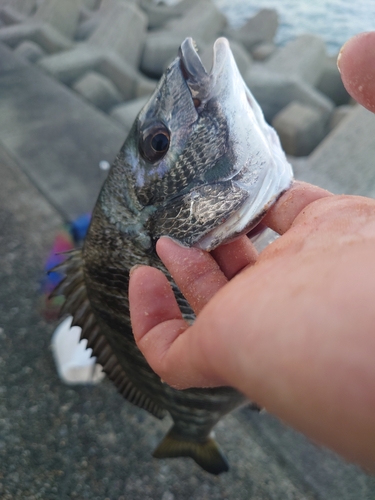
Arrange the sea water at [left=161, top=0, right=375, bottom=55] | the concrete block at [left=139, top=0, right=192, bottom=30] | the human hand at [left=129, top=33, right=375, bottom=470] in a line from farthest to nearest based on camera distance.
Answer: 1. the sea water at [left=161, top=0, right=375, bottom=55]
2. the concrete block at [left=139, top=0, right=192, bottom=30]
3. the human hand at [left=129, top=33, right=375, bottom=470]

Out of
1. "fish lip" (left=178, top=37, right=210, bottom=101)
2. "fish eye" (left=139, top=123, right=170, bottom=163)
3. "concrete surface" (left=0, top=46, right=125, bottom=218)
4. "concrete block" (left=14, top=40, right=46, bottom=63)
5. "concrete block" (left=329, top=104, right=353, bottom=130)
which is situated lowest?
"concrete block" (left=14, top=40, right=46, bottom=63)

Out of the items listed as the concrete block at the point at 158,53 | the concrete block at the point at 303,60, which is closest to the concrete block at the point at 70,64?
the concrete block at the point at 158,53

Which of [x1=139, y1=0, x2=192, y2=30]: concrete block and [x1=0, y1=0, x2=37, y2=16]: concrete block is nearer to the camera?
[x1=0, y1=0, x2=37, y2=16]: concrete block

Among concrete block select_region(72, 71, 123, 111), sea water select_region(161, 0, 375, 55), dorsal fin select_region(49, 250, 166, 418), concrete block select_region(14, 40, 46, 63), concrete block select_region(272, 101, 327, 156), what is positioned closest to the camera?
dorsal fin select_region(49, 250, 166, 418)

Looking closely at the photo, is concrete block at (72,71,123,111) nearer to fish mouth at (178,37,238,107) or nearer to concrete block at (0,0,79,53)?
concrete block at (0,0,79,53)

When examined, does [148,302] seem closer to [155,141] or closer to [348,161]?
[155,141]

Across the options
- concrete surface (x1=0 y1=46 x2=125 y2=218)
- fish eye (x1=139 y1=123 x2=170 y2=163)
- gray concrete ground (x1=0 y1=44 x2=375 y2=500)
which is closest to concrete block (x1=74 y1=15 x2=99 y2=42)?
concrete surface (x1=0 y1=46 x2=125 y2=218)
